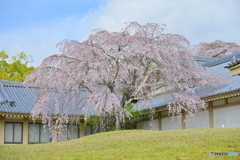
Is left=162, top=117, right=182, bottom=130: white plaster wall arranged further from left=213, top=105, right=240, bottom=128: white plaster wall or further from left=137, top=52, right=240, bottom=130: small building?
left=213, top=105, right=240, bottom=128: white plaster wall

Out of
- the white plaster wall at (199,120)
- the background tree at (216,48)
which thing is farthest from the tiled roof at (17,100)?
the background tree at (216,48)

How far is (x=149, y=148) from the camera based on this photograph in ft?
38.2

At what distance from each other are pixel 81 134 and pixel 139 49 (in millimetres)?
10153

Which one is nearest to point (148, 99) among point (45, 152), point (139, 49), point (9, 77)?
point (139, 49)

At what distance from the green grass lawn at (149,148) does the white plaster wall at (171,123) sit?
775cm

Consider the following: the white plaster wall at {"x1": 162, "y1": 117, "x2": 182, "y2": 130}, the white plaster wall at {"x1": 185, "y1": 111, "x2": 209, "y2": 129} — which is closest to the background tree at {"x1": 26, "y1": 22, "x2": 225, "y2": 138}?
the white plaster wall at {"x1": 185, "y1": 111, "x2": 209, "y2": 129}

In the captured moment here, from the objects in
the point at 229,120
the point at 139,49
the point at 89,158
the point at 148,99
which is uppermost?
the point at 139,49

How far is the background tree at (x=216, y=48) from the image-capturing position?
38.9m

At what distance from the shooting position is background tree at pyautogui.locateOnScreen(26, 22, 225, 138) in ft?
59.9

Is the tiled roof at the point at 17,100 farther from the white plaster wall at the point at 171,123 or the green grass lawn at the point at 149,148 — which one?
the green grass lawn at the point at 149,148

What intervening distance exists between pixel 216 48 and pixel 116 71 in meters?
23.9

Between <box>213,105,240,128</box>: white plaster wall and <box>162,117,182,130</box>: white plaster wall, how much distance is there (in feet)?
8.60

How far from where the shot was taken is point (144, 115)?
76.8ft

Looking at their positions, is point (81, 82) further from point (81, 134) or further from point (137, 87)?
point (81, 134)
